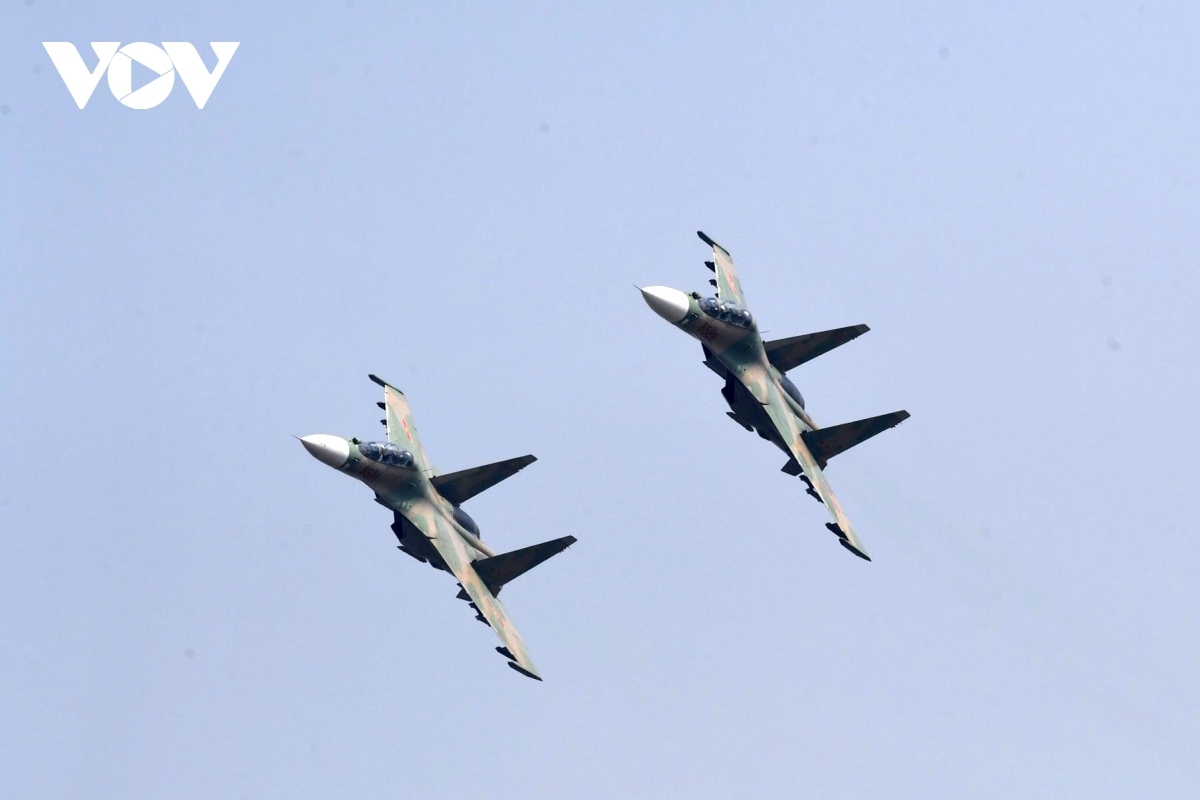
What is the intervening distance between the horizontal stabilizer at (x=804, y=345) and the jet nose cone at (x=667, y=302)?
4.93m

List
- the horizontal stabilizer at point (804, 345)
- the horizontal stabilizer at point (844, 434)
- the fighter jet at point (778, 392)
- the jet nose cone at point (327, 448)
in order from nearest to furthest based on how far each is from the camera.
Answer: the jet nose cone at point (327, 448) < the fighter jet at point (778, 392) < the horizontal stabilizer at point (844, 434) < the horizontal stabilizer at point (804, 345)

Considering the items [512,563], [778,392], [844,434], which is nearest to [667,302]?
[778,392]

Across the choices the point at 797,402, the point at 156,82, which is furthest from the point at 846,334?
the point at 156,82

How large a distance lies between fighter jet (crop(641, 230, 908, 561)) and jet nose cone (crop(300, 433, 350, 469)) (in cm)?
1374

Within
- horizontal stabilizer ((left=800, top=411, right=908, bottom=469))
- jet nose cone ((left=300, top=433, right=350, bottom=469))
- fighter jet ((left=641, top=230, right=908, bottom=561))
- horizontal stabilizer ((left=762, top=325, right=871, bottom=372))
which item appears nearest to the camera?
jet nose cone ((left=300, top=433, right=350, bottom=469))

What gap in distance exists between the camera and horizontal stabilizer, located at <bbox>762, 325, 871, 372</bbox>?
88.9 meters

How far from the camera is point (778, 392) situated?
88438 millimetres

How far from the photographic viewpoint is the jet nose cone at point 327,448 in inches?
3287

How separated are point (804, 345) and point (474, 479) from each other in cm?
1420

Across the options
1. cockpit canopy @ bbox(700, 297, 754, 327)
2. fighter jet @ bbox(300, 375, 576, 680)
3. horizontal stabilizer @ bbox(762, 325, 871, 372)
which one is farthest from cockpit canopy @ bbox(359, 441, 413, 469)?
horizontal stabilizer @ bbox(762, 325, 871, 372)

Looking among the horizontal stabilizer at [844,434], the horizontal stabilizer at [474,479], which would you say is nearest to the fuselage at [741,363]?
the horizontal stabilizer at [844,434]

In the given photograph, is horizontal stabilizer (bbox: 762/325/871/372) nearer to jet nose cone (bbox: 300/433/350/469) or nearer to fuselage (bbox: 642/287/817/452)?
fuselage (bbox: 642/287/817/452)

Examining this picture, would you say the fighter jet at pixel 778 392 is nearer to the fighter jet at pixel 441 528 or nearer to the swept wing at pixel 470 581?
the fighter jet at pixel 441 528

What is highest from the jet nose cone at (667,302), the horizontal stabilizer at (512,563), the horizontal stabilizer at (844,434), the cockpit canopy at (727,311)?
the jet nose cone at (667,302)
